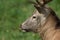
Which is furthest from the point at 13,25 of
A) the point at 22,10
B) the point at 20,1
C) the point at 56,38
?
the point at 56,38

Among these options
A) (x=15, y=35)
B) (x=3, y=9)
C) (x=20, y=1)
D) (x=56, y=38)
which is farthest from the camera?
(x=20, y=1)

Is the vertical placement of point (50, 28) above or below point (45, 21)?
below

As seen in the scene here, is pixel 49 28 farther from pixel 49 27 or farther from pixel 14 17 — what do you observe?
pixel 14 17

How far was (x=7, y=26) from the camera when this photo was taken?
12.4m

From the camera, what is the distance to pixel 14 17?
528 inches

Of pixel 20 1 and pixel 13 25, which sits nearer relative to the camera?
pixel 13 25

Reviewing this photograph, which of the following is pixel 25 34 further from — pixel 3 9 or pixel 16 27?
pixel 3 9

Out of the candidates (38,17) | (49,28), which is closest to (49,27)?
(49,28)

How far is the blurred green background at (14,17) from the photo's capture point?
11516mm

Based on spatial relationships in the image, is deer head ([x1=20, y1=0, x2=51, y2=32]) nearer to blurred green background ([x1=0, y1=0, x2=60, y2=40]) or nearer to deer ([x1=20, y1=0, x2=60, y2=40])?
deer ([x1=20, y1=0, x2=60, y2=40])

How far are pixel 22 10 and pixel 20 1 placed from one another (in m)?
1.34

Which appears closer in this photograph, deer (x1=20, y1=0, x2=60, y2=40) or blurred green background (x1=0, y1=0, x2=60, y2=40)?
deer (x1=20, y1=0, x2=60, y2=40)

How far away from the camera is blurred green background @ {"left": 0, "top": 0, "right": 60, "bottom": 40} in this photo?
11516mm

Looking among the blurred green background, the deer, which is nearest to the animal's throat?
the deer
